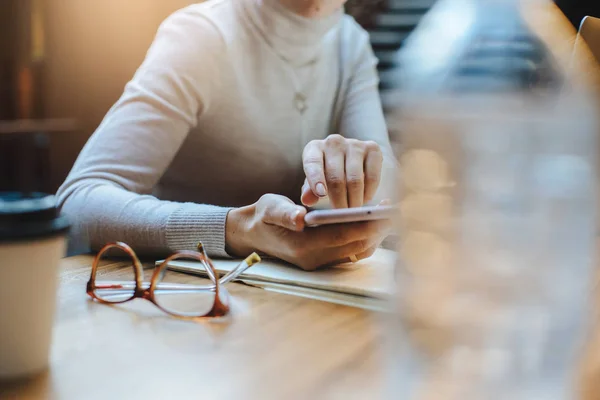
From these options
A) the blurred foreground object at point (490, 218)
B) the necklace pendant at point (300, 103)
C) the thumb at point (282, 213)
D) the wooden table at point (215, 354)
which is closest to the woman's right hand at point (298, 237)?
the thumb at point (282, 213)

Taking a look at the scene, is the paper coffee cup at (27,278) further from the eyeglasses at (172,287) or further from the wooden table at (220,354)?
the eyeglasses at (172,287)

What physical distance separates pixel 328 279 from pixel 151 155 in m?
0.47

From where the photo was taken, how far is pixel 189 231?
821 millimetres

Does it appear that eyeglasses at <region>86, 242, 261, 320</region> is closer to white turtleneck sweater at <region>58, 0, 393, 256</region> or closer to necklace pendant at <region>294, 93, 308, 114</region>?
white turtleneck sweater at <region>58, 0, 393, 256</region>

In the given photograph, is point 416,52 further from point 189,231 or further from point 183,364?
point 189,231

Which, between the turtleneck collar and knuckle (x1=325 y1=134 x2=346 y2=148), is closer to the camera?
knuckle (x1=325 y1=134 x2=346 y2=148)

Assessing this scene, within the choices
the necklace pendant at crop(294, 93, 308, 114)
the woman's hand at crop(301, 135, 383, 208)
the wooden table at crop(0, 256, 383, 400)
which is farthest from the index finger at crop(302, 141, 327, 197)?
the necklace pendant at crop(294, 93, 308, 114)

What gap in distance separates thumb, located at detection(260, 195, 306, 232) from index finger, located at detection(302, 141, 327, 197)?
2.7 inches

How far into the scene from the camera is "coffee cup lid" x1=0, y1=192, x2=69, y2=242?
1.34 feet

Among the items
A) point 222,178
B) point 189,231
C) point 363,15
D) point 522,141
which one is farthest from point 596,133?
point 363,15

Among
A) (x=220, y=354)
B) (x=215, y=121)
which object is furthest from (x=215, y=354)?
(x=215, y=121)

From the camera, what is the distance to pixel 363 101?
4.66ft

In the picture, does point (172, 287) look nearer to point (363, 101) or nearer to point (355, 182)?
point (355, 182)

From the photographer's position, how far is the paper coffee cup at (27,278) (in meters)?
0.41
